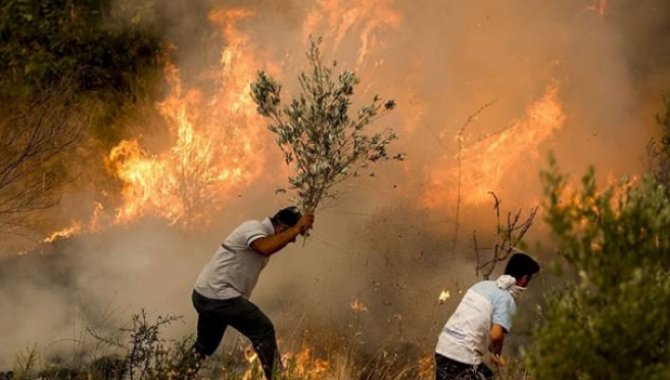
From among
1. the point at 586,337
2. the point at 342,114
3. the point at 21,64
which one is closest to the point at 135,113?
the point at 21,64

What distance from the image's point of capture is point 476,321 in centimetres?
639

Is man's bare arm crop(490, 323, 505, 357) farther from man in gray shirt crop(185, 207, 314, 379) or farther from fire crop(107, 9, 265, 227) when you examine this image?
fire crop(107, 9, 265, 227)

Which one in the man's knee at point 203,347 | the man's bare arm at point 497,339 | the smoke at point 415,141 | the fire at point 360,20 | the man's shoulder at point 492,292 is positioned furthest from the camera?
the fire at point 360,20

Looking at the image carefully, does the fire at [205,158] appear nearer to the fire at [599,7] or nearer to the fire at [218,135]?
the fire at [218,135]

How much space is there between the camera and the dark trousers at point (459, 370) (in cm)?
645

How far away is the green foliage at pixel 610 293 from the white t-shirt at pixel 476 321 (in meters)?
2.10

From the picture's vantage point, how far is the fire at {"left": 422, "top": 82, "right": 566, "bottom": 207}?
441 inches

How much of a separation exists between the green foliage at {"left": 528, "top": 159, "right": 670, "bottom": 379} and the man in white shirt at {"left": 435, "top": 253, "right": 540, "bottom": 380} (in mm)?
2109

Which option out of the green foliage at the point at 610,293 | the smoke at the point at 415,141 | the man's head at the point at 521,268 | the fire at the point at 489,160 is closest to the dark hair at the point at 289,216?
the man's head at the point at 521,268

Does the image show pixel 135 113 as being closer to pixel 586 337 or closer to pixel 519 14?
pixel 519 14

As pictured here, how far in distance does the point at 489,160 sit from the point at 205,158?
3.60 meters

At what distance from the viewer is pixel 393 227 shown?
11.2 metres


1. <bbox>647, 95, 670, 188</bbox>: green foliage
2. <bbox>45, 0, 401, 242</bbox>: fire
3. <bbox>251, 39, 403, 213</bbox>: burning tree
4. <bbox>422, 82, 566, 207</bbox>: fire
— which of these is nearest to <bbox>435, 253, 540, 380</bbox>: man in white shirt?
<bbox>251, 39, 403, 213</bbox>: burning tree

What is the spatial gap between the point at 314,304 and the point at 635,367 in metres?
6.23
